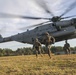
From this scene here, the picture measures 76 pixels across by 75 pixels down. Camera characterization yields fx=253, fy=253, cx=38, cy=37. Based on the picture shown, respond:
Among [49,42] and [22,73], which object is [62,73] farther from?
[49,42]

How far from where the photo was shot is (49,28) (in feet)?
122

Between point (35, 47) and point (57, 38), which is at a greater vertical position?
point (57, 38)

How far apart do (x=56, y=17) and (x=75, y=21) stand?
3835mm

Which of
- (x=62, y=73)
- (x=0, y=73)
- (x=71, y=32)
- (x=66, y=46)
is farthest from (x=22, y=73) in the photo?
(x=71, y=32)

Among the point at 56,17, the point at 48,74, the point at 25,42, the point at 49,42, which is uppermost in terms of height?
the point at 56,17

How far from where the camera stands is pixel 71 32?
35312mm

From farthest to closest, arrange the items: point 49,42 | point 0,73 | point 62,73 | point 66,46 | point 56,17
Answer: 1. point 56,17
2. point 66,46
3. point 49,42
4. point 0,73
5. point 62,73

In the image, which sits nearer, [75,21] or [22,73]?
[22,73]

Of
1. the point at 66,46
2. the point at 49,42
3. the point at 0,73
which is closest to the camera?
the point at 0,73

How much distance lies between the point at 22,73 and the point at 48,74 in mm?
1102

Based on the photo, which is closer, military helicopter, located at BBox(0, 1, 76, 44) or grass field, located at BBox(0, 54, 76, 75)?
grass field, located at BBox(0, 54, 76, 75)

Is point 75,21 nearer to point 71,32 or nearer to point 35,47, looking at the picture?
point 71,32

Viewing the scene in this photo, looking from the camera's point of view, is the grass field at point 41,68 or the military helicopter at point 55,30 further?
the military helicopter at point 55,30

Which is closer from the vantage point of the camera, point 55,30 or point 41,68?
point 41,68
